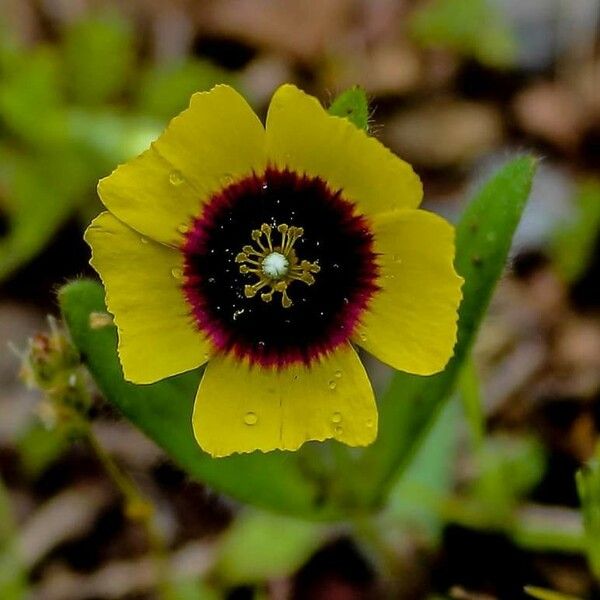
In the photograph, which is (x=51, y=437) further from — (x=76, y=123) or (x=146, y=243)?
(x=146, y=243)

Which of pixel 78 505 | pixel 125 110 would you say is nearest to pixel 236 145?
pixel 78 505

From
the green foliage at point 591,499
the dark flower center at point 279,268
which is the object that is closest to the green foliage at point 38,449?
the dark flower center at point 279,268

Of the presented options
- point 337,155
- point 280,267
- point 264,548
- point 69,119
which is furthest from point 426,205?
point 337,155

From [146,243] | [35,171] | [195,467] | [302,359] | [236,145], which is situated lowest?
[35,171]

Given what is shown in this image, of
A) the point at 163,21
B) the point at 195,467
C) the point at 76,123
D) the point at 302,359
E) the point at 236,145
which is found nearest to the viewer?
the point at 236,145

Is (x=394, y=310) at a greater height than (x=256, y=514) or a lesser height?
greater

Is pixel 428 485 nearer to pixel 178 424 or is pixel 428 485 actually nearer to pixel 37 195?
pixel 178 424
